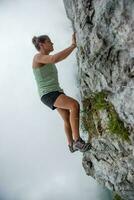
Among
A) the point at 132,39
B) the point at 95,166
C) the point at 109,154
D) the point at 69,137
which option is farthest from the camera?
the point at 95,166

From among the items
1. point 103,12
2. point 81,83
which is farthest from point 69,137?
point 103,12

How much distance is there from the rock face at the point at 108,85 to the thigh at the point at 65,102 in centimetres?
133

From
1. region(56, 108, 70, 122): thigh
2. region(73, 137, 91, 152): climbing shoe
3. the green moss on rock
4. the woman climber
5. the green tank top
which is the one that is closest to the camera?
the woman climber

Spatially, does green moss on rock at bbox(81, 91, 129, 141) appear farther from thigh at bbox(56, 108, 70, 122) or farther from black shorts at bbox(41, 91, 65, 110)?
black shorts at bbox(41, 91, 65, 110)

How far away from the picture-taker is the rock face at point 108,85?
14837mm

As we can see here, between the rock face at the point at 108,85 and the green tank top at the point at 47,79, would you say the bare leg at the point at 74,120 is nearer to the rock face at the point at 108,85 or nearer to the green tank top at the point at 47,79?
the green tank top at the point at 47,79

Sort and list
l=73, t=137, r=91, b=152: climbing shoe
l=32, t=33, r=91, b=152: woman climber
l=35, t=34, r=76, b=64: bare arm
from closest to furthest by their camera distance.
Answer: l=35, t=34, r=76, b=64: bare arm
l=32, t=33, r=91, b=152: woman climber
l=73, t=137, r=91, b=152: climbing shoe

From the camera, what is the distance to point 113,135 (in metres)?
17.5

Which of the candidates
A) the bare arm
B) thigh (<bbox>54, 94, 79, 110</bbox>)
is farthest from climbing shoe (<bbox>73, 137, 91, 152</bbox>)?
the bare arm

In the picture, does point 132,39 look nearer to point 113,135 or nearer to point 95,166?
point 113,135

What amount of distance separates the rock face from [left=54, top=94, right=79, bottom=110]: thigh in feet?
4.35

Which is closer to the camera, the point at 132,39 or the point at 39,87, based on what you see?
the point at 132,39

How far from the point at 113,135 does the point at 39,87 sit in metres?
3.35

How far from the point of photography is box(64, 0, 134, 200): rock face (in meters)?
14.8
